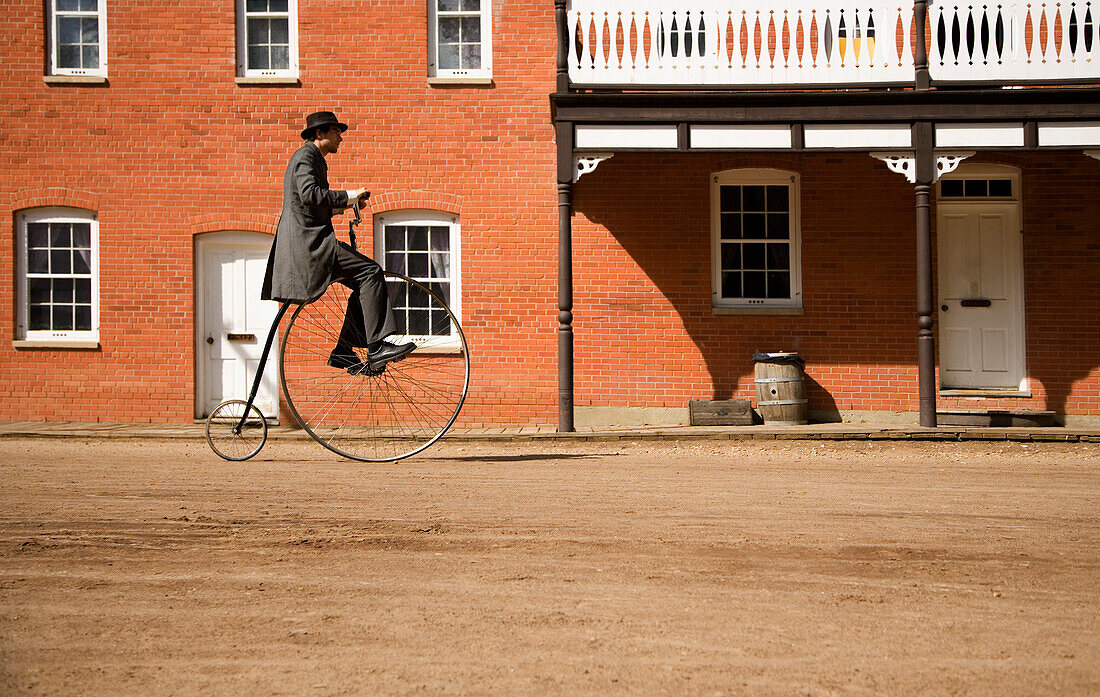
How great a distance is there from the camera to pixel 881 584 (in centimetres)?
442

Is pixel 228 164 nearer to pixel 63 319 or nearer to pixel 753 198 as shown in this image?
pixel 63 319

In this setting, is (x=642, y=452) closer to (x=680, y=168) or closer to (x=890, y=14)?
(x=680, y=168)

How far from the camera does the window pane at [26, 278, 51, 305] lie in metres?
12.6

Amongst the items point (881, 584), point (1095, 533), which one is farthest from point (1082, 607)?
point (1095, 533)

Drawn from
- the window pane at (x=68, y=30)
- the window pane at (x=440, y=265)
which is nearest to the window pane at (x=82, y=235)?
the window pane at (x=68, y=30)

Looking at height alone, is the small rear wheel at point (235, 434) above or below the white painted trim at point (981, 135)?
below

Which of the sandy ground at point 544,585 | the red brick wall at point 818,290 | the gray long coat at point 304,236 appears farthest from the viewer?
the red brick wall at point 818,290

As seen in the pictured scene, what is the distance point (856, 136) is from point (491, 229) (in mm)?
4251

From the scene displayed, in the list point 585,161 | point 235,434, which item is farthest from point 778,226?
point 235,434

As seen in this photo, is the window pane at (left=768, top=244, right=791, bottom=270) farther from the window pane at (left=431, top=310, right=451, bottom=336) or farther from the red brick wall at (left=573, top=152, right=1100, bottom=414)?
the window pane at (left=431, top=310, right=451, bottom=336)

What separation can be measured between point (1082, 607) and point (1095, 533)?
1577mm

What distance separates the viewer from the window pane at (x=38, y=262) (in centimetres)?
1255

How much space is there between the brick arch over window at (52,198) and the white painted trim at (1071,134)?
10.8 m

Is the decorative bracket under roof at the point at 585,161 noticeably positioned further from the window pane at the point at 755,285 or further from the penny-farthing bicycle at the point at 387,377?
the window pane at the point at 755,285
